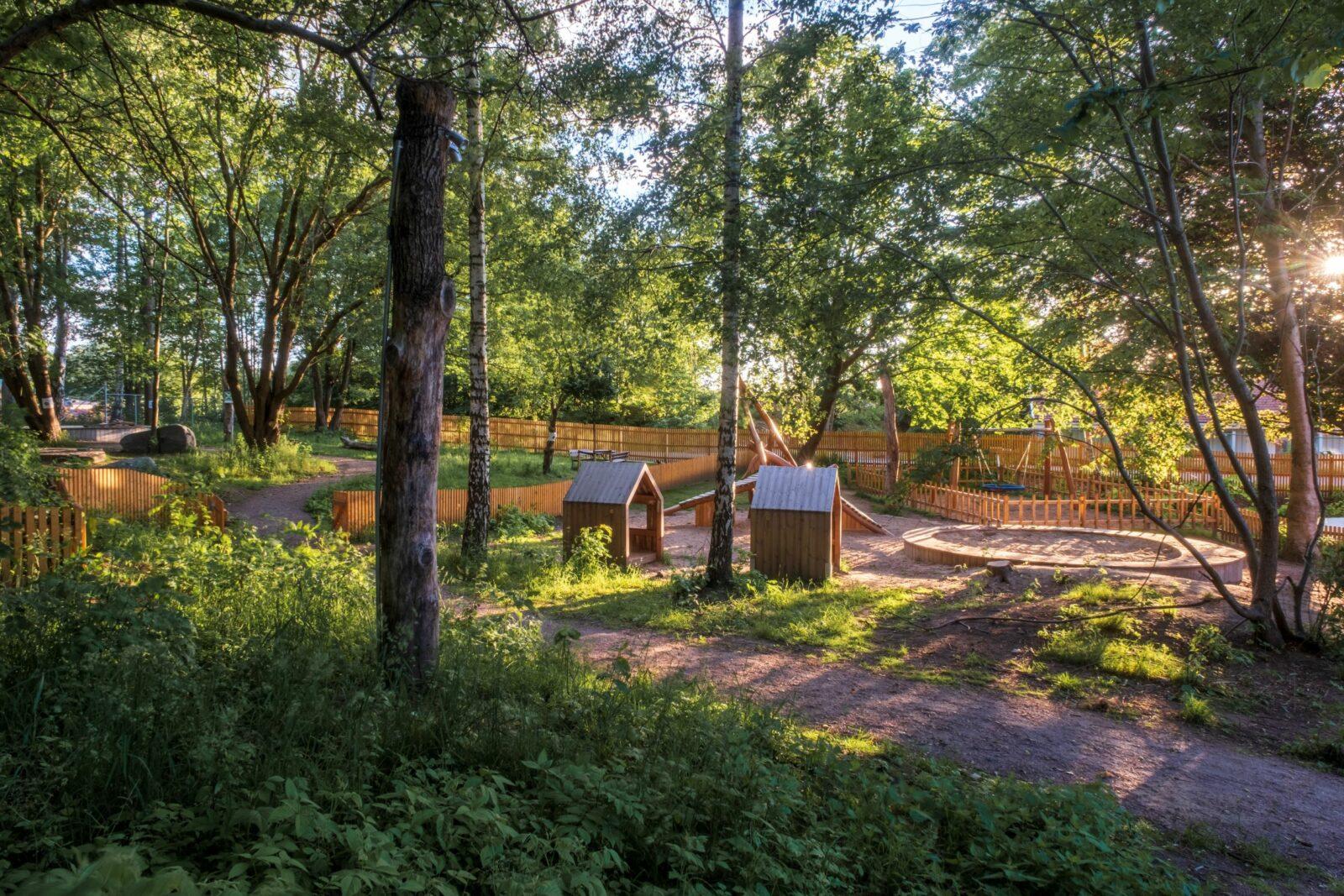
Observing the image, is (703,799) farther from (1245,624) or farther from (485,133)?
(485,133)

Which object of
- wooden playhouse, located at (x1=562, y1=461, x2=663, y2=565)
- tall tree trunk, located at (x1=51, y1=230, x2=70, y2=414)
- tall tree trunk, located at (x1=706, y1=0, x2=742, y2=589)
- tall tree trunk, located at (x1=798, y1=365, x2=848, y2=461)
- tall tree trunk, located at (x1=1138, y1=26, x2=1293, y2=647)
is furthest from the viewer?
tall tree trunk, located at (x1=51, y1=230, x2=70, y2=414)

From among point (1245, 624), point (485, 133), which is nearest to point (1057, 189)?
point (1245, 624)

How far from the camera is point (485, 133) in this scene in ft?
41.3

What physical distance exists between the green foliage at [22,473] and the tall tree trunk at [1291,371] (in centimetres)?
1510

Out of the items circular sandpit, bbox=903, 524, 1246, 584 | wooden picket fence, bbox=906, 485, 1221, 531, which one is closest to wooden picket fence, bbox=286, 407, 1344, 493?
wooden picket fence, bbox=906, 485, 1221, 531

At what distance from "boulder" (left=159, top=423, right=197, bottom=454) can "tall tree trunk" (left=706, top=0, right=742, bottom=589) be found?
18.9 meters

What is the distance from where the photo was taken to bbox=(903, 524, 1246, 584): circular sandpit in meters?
11.7

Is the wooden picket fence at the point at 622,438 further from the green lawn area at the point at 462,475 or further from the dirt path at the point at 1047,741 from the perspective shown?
the dirt path at the point at 1047,741

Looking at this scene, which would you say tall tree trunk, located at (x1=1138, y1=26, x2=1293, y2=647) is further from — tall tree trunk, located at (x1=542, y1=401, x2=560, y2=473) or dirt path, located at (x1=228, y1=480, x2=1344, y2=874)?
tall tree trunk, located at (x1=542, y1=401, x2=560, y2=473)

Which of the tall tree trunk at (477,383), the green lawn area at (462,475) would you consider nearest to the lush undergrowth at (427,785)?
the tall tree trunk at (477,383)

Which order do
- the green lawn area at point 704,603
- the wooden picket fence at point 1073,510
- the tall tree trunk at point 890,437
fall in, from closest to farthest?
the green lawn area at point 704,603, the wooden picket fence at point 1073,510, the tall tree trunk at point 890,437

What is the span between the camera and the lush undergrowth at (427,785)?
2.26 m

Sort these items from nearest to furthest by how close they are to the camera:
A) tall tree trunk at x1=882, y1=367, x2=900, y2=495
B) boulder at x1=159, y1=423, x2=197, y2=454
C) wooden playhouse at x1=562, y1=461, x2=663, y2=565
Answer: wooden playhouse at x1=562, y1=461, x2=663, y2=565, boulder at x1=159, y1=423, x2=197, y2=454, tall tree trunk at x1=882, y1=367, x2=900, y2=495

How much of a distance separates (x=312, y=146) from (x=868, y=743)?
13.1m
